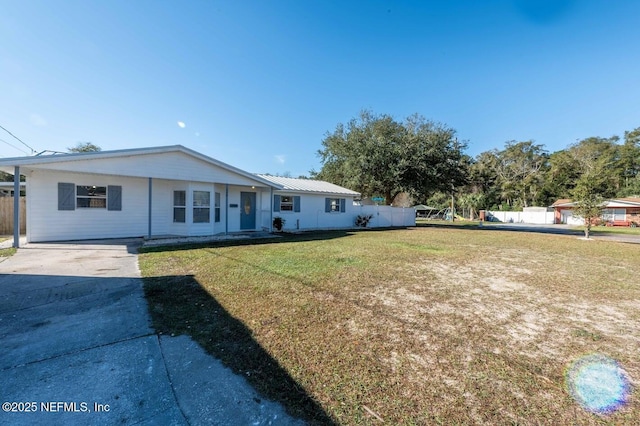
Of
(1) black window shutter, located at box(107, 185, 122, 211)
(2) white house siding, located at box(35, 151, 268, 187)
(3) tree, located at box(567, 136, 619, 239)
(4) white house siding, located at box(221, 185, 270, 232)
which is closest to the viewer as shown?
(2) white house siding, located at box(35, 151, 268, 187)

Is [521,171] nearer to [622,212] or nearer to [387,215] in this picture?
[622,212]

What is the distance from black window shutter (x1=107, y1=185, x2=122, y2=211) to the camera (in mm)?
10742

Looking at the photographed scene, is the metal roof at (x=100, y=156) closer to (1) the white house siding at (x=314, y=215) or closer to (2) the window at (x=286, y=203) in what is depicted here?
(2) the window at (x=286, y=203)

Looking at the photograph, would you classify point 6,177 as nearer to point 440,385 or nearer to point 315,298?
point 315,298

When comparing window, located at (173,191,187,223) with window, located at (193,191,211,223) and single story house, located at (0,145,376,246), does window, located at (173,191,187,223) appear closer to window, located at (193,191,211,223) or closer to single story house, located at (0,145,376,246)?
single story house, located at (0,145,376,246)

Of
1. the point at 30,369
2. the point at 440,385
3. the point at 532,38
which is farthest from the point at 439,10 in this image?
the point at 30,369

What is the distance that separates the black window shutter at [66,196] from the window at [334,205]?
1242 cm

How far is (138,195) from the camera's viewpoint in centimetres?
1134

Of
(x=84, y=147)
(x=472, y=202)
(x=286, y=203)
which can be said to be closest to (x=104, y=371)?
(x=286, y=203)

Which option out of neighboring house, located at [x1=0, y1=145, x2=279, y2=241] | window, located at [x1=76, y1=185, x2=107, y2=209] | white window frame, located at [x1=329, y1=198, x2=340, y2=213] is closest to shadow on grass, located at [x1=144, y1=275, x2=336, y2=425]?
neighboring house, located at [x1=0, y1=145, x2=279, y2=241]

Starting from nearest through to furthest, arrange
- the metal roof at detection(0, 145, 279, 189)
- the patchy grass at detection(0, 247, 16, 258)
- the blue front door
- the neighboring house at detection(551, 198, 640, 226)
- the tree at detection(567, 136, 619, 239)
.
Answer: the patchy grass at detection(0, 247, 16, 258)
the metal roof at detection(0, 145, 279, 189)
the blue front door
the neighboring house at detection(551, 198, 640, 226)
the tree at detection(567, 136, 619, 239)

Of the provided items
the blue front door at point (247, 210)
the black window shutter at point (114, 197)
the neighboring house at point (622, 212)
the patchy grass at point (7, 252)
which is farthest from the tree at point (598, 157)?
the patchy grass at point (7, 252)

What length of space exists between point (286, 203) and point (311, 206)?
1.85 metres

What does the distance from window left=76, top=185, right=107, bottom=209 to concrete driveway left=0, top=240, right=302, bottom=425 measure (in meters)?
7.09
